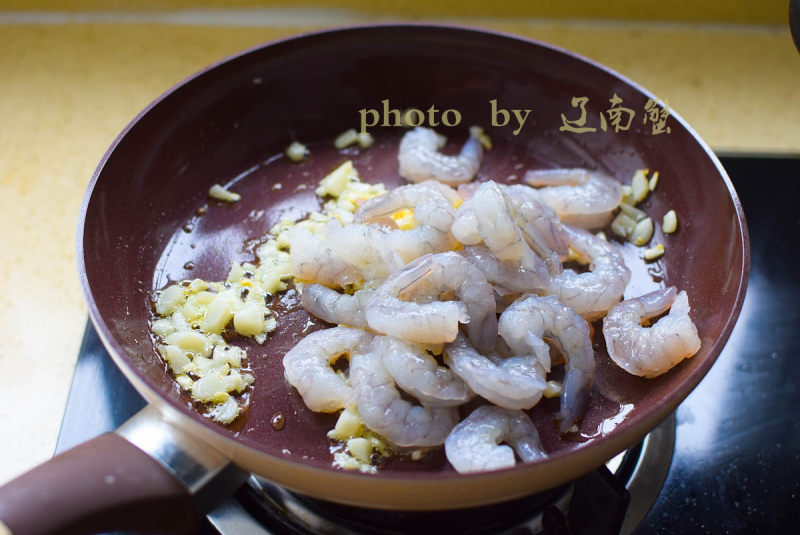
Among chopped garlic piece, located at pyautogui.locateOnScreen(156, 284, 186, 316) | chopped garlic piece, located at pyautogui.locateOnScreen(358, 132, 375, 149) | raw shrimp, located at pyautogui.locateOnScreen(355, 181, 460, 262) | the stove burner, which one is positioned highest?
chopped garlic piece, located at pyautogui.locateOnScreen(358, 132, 375, 149)

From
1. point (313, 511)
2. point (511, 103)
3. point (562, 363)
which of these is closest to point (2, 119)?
point (511, 103)

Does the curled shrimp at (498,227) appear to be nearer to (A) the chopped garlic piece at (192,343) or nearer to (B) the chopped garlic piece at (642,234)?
(B) the chopped garlic piece at (642,234)

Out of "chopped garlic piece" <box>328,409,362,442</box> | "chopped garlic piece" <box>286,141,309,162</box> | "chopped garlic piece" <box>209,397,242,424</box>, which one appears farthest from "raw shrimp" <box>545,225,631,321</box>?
"chopped garlic piece" <box>286,141,309,162</box>

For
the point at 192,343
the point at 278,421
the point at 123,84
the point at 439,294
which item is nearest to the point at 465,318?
the point at 439,294

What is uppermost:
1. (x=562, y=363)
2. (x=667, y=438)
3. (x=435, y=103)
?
(x=435, y=103)

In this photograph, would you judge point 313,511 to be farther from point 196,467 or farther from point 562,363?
point 562,363

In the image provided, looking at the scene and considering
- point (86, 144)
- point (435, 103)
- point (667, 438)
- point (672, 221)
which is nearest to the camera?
point (667, 438)

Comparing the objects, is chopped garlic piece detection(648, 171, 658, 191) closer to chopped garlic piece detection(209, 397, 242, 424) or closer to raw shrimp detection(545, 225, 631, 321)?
raw shrimp detection(545, 225, 631, 321)
